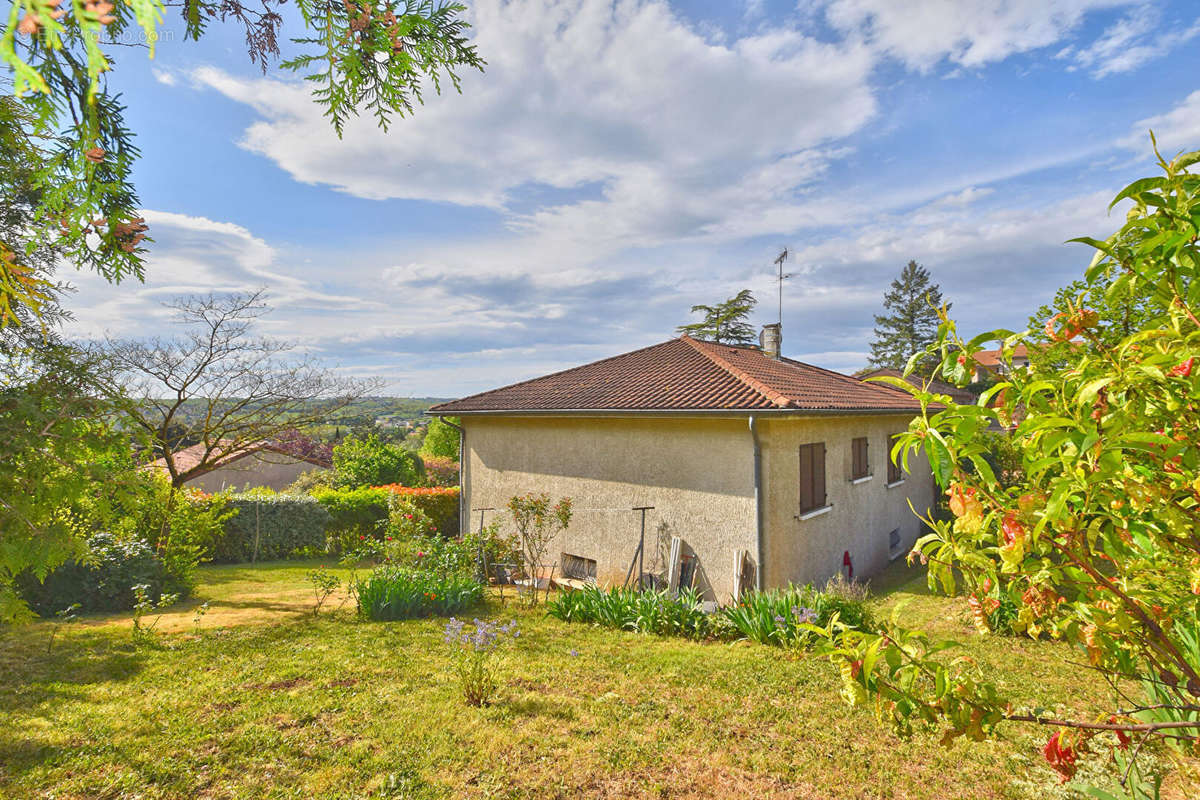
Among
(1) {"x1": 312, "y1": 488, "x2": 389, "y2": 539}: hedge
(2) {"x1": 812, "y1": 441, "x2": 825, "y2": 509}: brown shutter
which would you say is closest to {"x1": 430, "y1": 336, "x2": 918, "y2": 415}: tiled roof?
(2) {"x1": 812, "y1": 441, "x2": 825, "y2": 509}: brown shutter

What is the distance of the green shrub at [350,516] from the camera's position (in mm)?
17797

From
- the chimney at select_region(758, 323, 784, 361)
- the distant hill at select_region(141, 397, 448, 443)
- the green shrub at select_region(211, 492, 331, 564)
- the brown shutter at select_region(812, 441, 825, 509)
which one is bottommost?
the green shrub at select_region(211, 492, 331, 564)

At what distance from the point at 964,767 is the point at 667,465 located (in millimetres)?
6449

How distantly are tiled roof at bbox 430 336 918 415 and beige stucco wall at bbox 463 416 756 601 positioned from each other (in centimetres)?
44

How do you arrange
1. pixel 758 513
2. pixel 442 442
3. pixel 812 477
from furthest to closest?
pixel 442 442 < pixel 812 477 < pixel 758 513

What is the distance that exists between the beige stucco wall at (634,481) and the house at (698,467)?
0.03 m

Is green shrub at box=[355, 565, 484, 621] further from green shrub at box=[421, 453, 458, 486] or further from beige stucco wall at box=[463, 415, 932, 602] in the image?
green shrub at box=[421, 453, 458, 486]

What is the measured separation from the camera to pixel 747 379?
10781mm

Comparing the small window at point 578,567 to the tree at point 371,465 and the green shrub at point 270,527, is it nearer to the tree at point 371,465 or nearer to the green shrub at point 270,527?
the green shrub at point 270,527

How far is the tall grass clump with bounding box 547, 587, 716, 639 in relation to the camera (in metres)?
8.17

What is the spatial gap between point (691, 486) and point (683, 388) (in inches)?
84.3

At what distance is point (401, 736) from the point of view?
4.94 m

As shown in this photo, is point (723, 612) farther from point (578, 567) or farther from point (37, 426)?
point (37, 426)

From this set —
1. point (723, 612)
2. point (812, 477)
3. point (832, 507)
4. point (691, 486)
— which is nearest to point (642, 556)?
point (691, 486)
